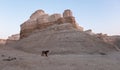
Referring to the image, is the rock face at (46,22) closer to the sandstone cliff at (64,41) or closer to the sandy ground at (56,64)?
the sandstone cliff at (64,41)

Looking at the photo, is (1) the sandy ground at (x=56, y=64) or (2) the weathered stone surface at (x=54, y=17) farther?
(2) the weathered stone surface at (x=54, y=17)

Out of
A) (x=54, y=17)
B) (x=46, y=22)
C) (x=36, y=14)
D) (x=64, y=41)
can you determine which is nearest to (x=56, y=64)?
(x=64, y=41)

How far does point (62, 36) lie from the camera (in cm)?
4800

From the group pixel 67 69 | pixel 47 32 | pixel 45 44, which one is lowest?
pixel 67 69

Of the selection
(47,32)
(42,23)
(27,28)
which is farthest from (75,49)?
(27,28)

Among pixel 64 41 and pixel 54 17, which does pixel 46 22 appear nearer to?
pixel 54 17

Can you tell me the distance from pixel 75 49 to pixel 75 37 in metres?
6.75

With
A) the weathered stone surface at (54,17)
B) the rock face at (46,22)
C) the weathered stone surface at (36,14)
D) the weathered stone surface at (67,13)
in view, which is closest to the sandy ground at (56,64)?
the rock face at (46,22)

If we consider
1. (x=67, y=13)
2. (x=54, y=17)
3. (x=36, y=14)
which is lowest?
(x=54, y=17)

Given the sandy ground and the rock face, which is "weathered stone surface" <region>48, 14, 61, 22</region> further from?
the sandy ground

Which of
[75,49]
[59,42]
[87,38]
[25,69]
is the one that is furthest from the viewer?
[87,38]

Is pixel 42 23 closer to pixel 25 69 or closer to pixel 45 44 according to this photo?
pixel 45 44

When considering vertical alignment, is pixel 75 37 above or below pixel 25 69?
above

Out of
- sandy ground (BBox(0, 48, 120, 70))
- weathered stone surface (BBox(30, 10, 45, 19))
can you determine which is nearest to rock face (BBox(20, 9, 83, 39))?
weathered stone surface (BBox(30, 10, 45, 19))
